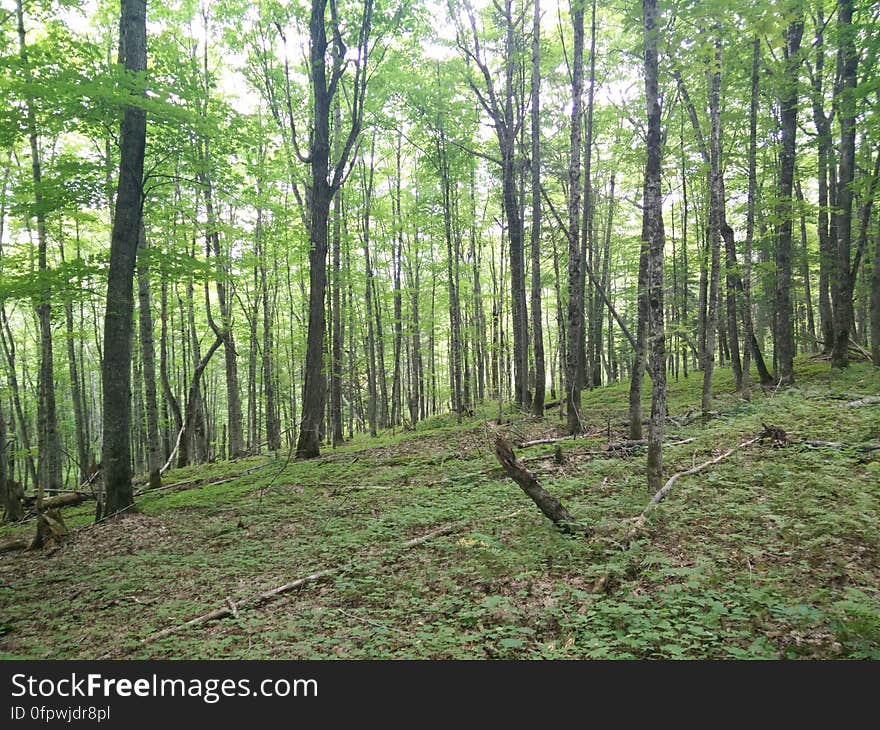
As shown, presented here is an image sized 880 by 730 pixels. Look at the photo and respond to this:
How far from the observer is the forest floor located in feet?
12.5

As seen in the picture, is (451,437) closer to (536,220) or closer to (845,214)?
(536,220)

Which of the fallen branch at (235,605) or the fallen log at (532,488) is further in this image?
the fallen log at (532,488)

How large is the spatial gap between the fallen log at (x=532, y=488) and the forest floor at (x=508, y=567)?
0.78ft

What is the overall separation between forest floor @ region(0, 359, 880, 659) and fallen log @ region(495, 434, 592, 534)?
237 millimetres

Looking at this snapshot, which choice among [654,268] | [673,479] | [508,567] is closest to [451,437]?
[673,479]

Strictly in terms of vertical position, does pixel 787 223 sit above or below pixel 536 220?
below

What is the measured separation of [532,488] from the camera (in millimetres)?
6156

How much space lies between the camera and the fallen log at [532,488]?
602 cm

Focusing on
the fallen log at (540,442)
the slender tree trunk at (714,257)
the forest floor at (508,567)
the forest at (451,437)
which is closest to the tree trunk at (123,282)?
the forest at (451,437)

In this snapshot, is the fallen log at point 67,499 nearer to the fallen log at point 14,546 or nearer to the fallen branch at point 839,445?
the fallen log at point 14,546

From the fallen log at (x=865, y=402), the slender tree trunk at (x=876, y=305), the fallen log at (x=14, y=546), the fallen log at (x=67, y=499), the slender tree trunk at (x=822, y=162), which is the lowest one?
the fallen log at (x=67, y=499)

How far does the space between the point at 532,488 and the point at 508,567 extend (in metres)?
1.17

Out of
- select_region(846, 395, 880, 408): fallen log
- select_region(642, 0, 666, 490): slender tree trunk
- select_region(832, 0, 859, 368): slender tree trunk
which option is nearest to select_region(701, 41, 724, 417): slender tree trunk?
select_region(846, 395, 880, 408): fallen log

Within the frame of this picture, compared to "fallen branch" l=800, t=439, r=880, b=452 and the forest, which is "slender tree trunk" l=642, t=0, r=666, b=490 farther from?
"fallen branch" l=800, t=439, r=880, b=452
